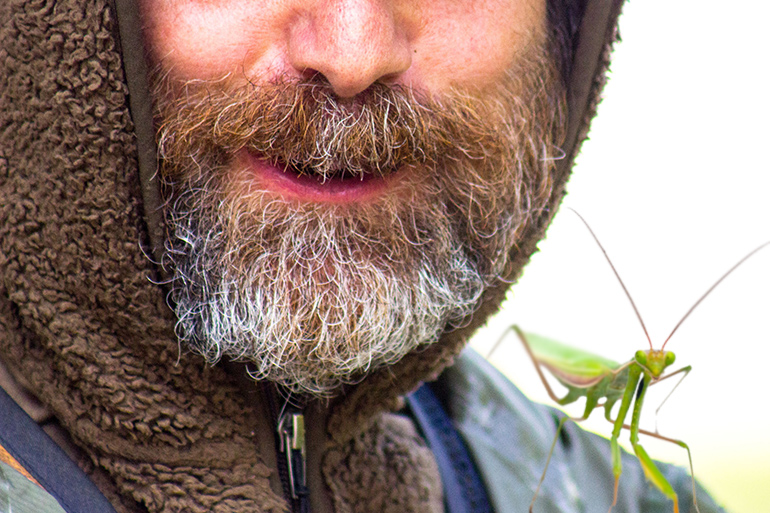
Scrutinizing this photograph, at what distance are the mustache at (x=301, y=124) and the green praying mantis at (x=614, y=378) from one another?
483 mm

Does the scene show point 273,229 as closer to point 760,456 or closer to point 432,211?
point 432,211

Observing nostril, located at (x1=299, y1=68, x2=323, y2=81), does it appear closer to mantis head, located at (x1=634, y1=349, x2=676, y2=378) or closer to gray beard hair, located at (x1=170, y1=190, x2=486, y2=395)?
gray beard hair, located at (x1=170, y1=190, x2=486, y2=395)

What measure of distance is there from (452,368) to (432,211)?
698 mm

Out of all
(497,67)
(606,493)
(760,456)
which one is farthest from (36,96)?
Answer: (760,456)

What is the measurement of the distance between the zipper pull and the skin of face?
579 mm

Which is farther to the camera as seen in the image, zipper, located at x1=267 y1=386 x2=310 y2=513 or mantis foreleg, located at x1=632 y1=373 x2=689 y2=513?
mantis foreleg, located at x1=632 y1=373 x2=689 y2=513

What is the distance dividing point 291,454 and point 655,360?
78 cm

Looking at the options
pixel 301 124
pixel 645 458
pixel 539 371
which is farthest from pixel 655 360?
pixel 301 124

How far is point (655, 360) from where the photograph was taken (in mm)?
1416

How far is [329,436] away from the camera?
1.24 meters

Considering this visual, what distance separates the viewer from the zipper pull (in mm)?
1187

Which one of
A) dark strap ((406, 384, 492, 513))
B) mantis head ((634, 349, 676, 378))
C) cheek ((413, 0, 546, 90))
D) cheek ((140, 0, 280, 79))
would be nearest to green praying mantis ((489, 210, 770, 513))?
mantis head ((634, 349, 676, 378))

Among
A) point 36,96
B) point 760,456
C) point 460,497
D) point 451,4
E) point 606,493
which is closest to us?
point 36,96

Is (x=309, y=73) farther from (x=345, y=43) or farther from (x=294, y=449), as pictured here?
(x=294, y=449)
